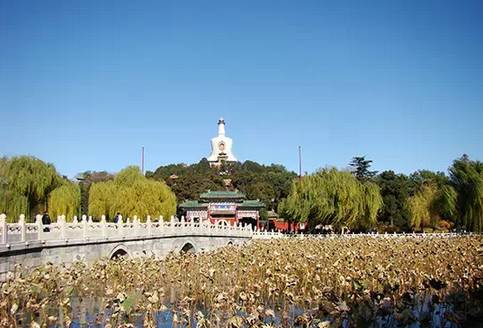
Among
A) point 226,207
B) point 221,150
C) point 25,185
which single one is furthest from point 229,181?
point 25,185

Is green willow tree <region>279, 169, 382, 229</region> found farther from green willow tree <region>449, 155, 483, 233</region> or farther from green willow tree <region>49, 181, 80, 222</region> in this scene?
green willow tree <region>49, 181, 80, 222</region>

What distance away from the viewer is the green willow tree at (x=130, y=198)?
1441 inches

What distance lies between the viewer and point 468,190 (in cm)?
3853

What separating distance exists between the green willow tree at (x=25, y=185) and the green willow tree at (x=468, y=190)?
26033 mm

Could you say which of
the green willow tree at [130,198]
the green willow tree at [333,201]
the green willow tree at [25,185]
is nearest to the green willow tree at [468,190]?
the green willow tree at [333,201]

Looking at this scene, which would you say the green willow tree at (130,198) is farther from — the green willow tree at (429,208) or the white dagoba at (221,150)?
the white dagoba at (221,150)

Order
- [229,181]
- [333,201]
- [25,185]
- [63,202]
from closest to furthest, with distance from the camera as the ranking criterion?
[25,185] → [63,202] → [333,201] → [229,181]

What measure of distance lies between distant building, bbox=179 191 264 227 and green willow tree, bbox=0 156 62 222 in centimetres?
2127

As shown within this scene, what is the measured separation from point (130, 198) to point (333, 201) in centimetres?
1393

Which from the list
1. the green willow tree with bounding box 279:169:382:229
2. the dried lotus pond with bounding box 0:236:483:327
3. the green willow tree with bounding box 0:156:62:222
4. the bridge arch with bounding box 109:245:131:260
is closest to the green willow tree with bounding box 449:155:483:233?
the green willow tree with bounding box 279:169:382:229

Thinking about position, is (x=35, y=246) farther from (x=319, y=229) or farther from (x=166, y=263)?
(x=319, y=229)

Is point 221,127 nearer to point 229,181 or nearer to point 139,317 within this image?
point 229,181

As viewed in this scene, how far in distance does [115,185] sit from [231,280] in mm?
25839

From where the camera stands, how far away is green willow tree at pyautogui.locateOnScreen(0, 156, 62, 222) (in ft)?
93.7
